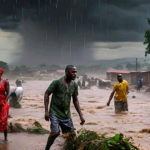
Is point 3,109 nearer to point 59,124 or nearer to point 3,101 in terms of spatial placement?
point 3,101

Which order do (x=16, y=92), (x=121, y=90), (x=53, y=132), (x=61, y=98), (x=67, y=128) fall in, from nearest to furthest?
1. (x=53, y=132)
2. (x=61, y=98)
3. (x=67, y=128)
4. (x=121, y=90)
5. (x=16, y=92)

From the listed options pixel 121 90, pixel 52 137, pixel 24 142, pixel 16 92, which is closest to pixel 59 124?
pixel 52 137

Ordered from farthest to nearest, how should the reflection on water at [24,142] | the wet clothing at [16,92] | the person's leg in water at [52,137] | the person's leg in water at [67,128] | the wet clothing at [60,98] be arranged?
the wet clothing at [16,92] → the reflection on water at [24,142] → the person's leg in water at [67,128] → the wet clothing at [60,98] → the person's leg in water at [52,137]

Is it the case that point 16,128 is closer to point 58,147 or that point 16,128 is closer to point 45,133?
point 45,133

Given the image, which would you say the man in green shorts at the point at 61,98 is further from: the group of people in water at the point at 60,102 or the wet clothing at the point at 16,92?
the wet clothing at the point at 16,92

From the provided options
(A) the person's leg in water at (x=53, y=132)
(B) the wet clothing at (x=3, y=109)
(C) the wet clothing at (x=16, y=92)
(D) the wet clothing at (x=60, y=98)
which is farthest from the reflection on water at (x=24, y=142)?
(C) the wet clothing at (x=16, y=92)

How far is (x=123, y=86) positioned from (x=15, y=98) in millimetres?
6709

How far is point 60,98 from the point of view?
512 cm

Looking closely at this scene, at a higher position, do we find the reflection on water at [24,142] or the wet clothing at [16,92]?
the wet clothing at [16,92]

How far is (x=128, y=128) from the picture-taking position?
9641 mm

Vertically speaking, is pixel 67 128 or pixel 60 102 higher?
pixel 60 102

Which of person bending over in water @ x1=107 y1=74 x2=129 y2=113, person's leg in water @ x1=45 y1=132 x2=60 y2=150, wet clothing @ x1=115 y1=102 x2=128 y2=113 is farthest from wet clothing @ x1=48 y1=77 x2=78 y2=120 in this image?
wet clothing @ x1=115 y1=102 x2=128 y2=113

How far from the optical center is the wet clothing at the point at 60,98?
201 inches

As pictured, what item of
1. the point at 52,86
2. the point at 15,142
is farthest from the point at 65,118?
the point at 15,142
